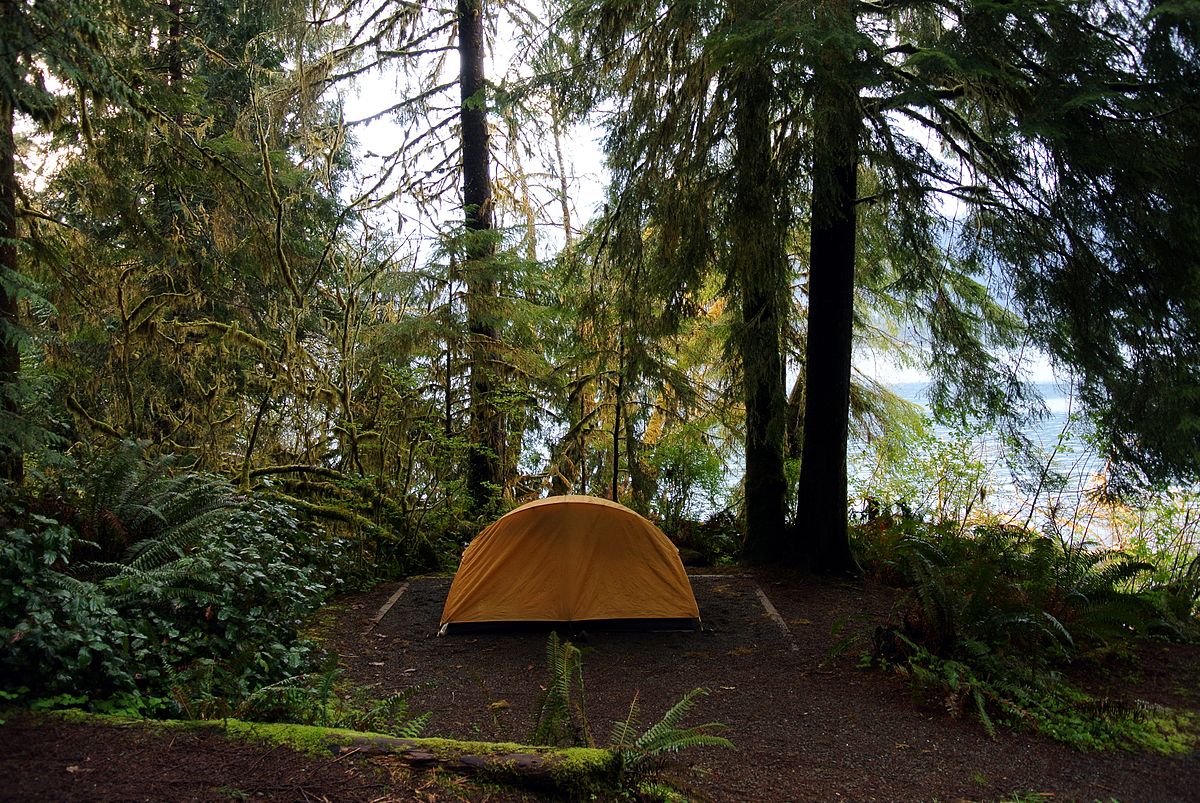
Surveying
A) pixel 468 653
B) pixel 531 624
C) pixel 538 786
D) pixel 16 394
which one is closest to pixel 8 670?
pixel 16 394

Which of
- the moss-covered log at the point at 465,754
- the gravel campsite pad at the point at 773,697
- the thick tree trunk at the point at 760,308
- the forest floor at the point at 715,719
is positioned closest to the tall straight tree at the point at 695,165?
the thick tree trunk at the point at 760,308

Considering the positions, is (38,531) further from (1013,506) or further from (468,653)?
(1013,506)

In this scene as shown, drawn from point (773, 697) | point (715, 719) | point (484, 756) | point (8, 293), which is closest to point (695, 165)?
point (773, 697)

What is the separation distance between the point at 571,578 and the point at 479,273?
450cm

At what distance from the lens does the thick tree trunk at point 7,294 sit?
491 cm

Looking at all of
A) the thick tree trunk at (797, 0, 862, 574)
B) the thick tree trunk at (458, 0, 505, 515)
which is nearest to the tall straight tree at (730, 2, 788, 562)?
the thick tree trunk at (797, 0, 862, 574)

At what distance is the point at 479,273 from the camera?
1016 centimetres

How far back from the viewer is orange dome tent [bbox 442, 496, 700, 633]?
7391 millimetres

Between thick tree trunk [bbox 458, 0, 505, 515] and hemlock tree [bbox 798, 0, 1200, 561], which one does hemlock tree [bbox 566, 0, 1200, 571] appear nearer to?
hemlock tree [bbox 798, 0, 1200, 561]

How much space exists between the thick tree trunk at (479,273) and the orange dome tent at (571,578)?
2.51 meters

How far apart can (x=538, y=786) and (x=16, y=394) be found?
13.9ft

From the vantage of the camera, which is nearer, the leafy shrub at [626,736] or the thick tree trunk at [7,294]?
the leafy shrub at [626,736]

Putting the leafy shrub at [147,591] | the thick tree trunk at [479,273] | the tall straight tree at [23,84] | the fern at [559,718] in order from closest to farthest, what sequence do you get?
1. the fern at [559,718]
2. the leafy shrub at [147,591]
3. the tall straight tree at [23,84]
4. the thick tree trunk at [479,273]

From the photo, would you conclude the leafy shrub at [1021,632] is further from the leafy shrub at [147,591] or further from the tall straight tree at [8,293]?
A: the tall straight tree at [8,293]
